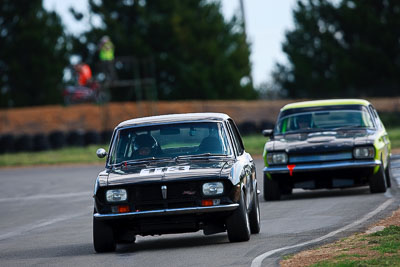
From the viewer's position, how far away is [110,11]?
242 ft

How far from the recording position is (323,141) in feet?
53.2

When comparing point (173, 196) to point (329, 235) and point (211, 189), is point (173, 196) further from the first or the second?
point (329, 235)

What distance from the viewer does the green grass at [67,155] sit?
38.3m

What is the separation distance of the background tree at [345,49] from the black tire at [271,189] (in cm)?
4862

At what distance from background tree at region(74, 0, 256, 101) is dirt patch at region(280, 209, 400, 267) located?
6149 centimetres

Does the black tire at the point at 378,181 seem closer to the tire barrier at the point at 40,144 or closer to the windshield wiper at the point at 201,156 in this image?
the windshield wiper at the point at 201,156

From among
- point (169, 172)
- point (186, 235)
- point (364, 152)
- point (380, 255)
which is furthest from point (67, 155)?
A: point (380, 255)

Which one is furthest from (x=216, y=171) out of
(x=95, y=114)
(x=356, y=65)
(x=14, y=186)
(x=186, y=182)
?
(x=356, y=65)

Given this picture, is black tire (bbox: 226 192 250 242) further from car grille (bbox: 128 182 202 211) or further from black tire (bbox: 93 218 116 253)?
black tire (bbox: 93 218 116 253)

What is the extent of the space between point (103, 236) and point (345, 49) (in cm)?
6155

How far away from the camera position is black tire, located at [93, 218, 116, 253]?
10.6 meters

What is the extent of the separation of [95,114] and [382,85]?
65.5ft

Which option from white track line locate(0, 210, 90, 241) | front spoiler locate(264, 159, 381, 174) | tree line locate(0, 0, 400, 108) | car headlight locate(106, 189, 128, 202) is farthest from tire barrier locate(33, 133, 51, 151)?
car headlight locate(106, 189, 128, 202)

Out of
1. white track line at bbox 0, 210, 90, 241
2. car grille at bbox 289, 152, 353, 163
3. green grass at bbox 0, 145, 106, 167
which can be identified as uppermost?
car grille at bbox 289, 152, 353, 163
